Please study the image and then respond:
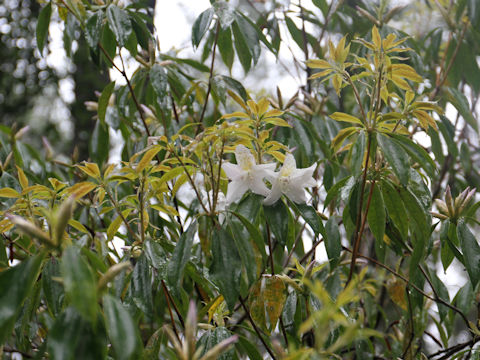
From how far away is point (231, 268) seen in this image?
0.80 metres

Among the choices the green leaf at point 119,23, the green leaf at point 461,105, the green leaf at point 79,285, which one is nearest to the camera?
the green leaf at point 79,285

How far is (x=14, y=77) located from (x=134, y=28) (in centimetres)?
246

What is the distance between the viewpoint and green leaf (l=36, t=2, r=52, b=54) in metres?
1.27

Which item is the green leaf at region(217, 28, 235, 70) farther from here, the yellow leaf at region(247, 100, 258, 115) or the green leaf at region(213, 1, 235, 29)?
the yellow leaf at region(247, 100, 258, 115)

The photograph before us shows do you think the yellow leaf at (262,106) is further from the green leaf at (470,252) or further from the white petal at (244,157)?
the green leaf at (470,252)

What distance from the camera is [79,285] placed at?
502mm

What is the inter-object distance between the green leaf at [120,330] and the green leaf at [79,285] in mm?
34

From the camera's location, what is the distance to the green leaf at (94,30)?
1.17 metres

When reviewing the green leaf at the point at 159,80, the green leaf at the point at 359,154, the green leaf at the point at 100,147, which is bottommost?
the green leaf at the point at 359,154

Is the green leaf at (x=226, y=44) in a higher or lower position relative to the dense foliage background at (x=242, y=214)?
higher

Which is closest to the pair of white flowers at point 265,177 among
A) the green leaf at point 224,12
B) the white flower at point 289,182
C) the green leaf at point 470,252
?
the white flower at point 289,182

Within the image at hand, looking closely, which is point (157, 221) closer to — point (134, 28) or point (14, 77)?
point (134, 28)

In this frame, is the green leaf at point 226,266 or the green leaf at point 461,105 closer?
the green leaf at point 226,266

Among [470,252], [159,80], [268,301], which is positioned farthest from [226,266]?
[159,80]
